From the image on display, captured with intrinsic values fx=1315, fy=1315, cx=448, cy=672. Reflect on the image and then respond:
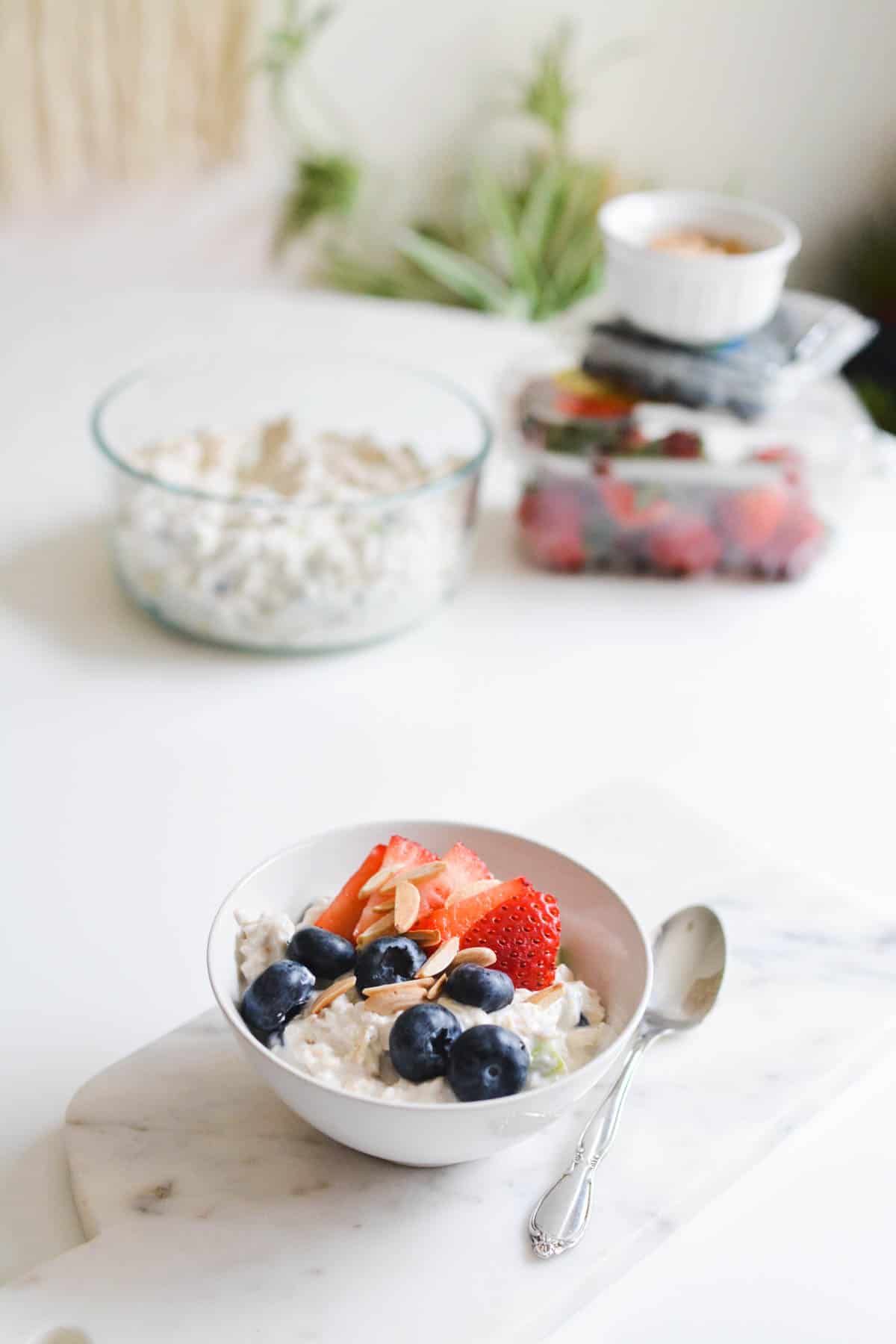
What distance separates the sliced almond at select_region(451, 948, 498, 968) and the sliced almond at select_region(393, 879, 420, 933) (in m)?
0.03

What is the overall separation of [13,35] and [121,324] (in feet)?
3.51

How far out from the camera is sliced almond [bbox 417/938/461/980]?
68 centimetres

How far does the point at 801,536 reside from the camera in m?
1.40

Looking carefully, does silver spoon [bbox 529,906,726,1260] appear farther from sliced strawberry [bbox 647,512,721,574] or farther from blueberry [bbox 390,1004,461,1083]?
sliced strawberry [bbox 647,512,721,574]

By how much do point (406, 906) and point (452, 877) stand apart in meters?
0.05

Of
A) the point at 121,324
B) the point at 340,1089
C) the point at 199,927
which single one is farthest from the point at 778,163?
the point at 340,1089

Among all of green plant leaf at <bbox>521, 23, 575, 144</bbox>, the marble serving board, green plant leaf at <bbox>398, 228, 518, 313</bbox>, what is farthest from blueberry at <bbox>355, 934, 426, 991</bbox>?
green plant leaf at <bbox>521, 23, 575, 144</bbox>

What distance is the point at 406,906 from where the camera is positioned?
0.70 metres

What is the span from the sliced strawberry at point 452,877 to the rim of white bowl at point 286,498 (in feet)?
1.55


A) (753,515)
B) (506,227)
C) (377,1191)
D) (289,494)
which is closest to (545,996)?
(377,1191)

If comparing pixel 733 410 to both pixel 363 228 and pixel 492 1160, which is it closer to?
pixel 492 1160

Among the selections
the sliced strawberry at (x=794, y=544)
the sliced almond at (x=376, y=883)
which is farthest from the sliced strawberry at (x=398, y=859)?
the sliced strawberry at (x=794, y=544)

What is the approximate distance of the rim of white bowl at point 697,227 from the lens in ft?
4.18

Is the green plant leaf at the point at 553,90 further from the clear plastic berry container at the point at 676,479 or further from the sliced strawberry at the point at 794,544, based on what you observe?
the sliced strawberry at the point at 794,544
